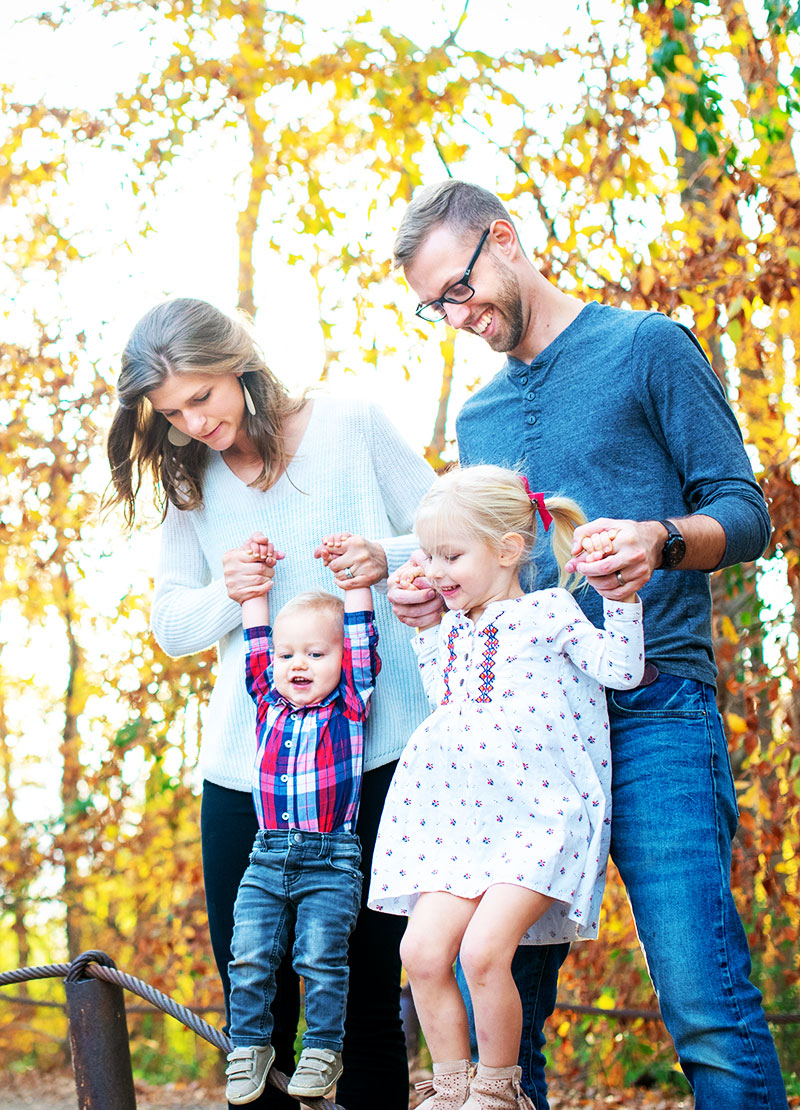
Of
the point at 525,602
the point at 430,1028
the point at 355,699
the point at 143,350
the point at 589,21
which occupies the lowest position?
the point at 430,1028

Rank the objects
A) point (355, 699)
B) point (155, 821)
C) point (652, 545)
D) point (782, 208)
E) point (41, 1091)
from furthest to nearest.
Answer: point (41, 1091), point (155, 821), point (782, 208), point (355, 699), point (652, 545)

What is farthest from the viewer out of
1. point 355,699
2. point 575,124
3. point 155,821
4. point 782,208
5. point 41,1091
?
point 41,1091

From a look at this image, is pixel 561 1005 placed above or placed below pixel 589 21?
below

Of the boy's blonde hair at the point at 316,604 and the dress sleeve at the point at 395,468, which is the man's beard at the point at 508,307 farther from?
the boy's blonde hair at the point at 316,604

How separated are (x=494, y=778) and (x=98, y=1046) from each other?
81cm

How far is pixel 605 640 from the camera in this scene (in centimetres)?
180

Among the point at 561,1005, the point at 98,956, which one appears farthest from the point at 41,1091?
the point at 98,956

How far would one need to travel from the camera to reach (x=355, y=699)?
2.12m

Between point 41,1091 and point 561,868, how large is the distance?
486 cm

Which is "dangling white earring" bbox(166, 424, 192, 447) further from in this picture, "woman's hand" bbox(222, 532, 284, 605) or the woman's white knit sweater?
"woman's hand" bbox(222, 532, 284, 605)

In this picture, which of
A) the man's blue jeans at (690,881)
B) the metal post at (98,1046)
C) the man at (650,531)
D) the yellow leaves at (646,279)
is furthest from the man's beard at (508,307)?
the yellow leaves at (646,279)

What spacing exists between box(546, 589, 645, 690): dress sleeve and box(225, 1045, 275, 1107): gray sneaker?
881 millimetres

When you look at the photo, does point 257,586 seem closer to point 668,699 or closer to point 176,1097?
Answer: point 668,699

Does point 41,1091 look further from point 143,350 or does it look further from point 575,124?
point 575,124
